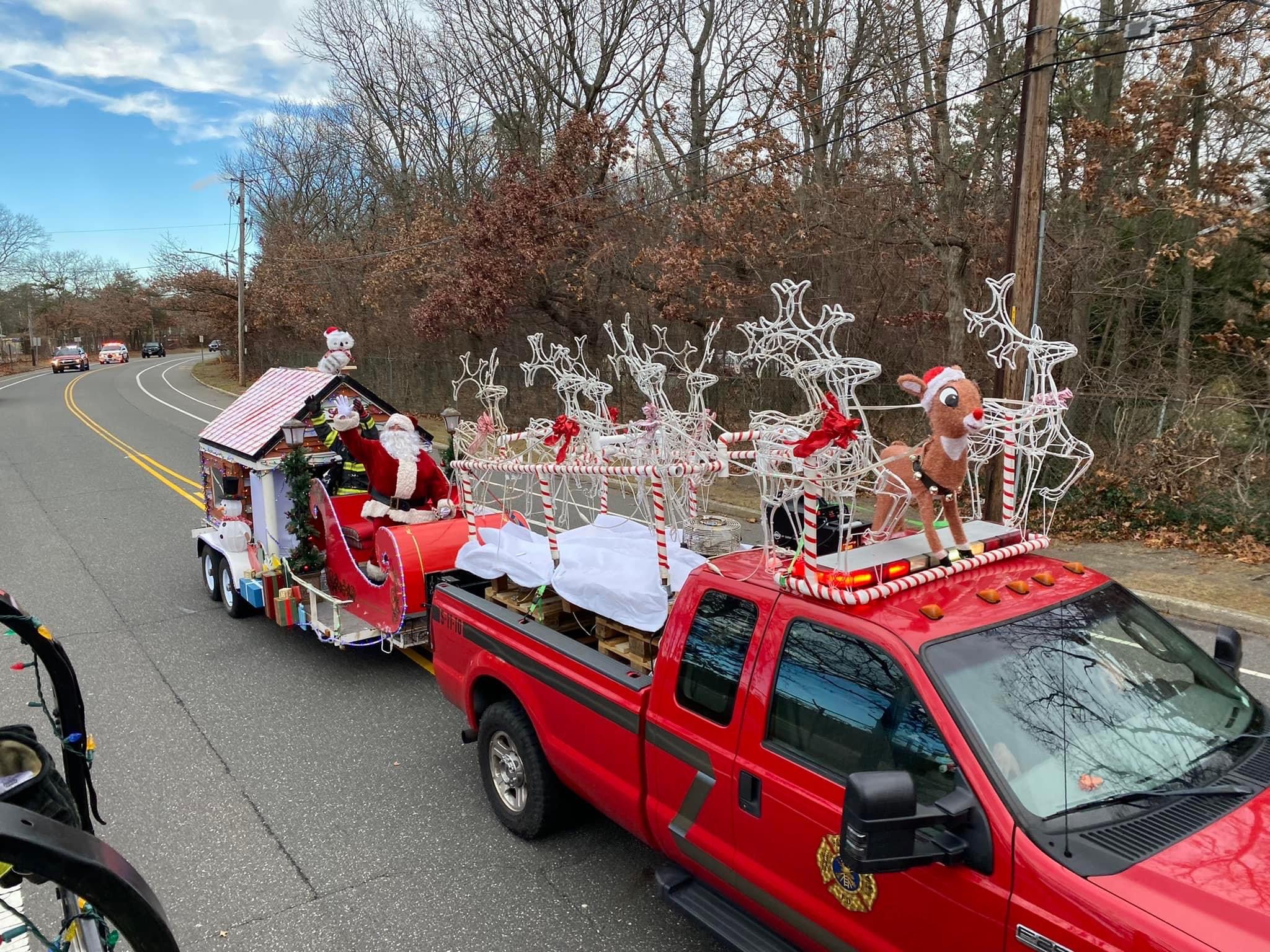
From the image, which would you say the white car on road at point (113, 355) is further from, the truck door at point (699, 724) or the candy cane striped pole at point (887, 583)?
the candy cane striped pole at point (887, 583)

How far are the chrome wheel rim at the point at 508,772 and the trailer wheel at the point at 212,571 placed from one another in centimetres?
550

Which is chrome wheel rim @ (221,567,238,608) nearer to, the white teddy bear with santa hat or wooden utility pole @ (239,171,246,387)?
the white teddy bear with santa hat

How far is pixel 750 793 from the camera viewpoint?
309 cm

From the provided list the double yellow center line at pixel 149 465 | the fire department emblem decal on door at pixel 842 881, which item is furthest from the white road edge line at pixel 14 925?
the double yellow center line at pixel 149 465

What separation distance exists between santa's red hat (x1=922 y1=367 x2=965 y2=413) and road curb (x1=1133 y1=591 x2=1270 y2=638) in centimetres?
564

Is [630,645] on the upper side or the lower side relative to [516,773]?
upper

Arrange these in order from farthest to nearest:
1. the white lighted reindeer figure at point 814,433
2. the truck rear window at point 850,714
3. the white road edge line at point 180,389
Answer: the white road edge line at point 180,389
the white lighted reindeer figure at point 814,433
the truck rear window at point 850,714

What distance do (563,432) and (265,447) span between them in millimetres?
3577

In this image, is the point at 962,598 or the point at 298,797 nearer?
the point at 962,598

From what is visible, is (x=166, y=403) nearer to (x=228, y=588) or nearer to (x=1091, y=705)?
(x=228, y=588)

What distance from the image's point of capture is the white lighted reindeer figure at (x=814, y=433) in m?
3.37

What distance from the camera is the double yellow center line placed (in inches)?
595

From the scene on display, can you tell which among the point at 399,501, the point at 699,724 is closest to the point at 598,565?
the point at 699,724

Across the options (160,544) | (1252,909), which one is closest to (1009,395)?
(1252,909)
